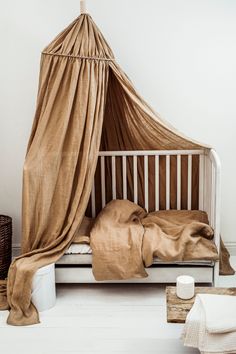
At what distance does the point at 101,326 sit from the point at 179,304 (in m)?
0.58

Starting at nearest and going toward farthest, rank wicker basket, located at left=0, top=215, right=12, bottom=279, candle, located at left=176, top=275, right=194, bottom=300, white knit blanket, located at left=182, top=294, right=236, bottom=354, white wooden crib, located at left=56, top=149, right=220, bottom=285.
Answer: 1. white knit blanket, located at left=182, top=294, right=236, bottom=354
2. candle, located at left=176, top=275, right=194, bottom=300
3. white wooden crib, located at left=56, top=149, right=220, bottom=285
4. wicker basket, located at left=0, top=215, right=12, bottom=279

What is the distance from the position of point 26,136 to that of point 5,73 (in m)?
0.48

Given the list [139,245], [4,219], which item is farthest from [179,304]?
[4,219]

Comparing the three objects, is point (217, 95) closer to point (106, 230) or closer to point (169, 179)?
point (169, 179)

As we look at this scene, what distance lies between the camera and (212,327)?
7.35 feet

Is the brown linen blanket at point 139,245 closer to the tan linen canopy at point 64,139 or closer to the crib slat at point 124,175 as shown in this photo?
the tan linen canopy at point 64,139

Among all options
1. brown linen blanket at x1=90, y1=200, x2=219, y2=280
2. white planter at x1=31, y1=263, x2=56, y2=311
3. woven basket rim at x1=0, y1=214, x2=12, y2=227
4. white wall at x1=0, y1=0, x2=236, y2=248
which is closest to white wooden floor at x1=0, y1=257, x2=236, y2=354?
white planter at x1=31, y1=263, x2=56, y2=311

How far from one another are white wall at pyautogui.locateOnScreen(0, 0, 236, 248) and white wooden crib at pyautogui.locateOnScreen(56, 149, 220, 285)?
272 millimetres

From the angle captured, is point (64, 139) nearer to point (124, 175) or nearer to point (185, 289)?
point (124, 175)

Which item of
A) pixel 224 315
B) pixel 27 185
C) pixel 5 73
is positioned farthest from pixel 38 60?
pixel 224 315

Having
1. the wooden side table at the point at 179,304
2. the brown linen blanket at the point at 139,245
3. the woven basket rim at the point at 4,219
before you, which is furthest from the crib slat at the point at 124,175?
the wooden side table at the point at 179,304

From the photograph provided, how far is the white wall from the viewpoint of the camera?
3.65m

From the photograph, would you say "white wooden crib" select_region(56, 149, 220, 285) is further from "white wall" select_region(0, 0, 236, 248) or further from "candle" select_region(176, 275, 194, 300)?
"candle" select_region(176, 275, 194, 300)

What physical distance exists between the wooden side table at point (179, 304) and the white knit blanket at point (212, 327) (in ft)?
0.22
